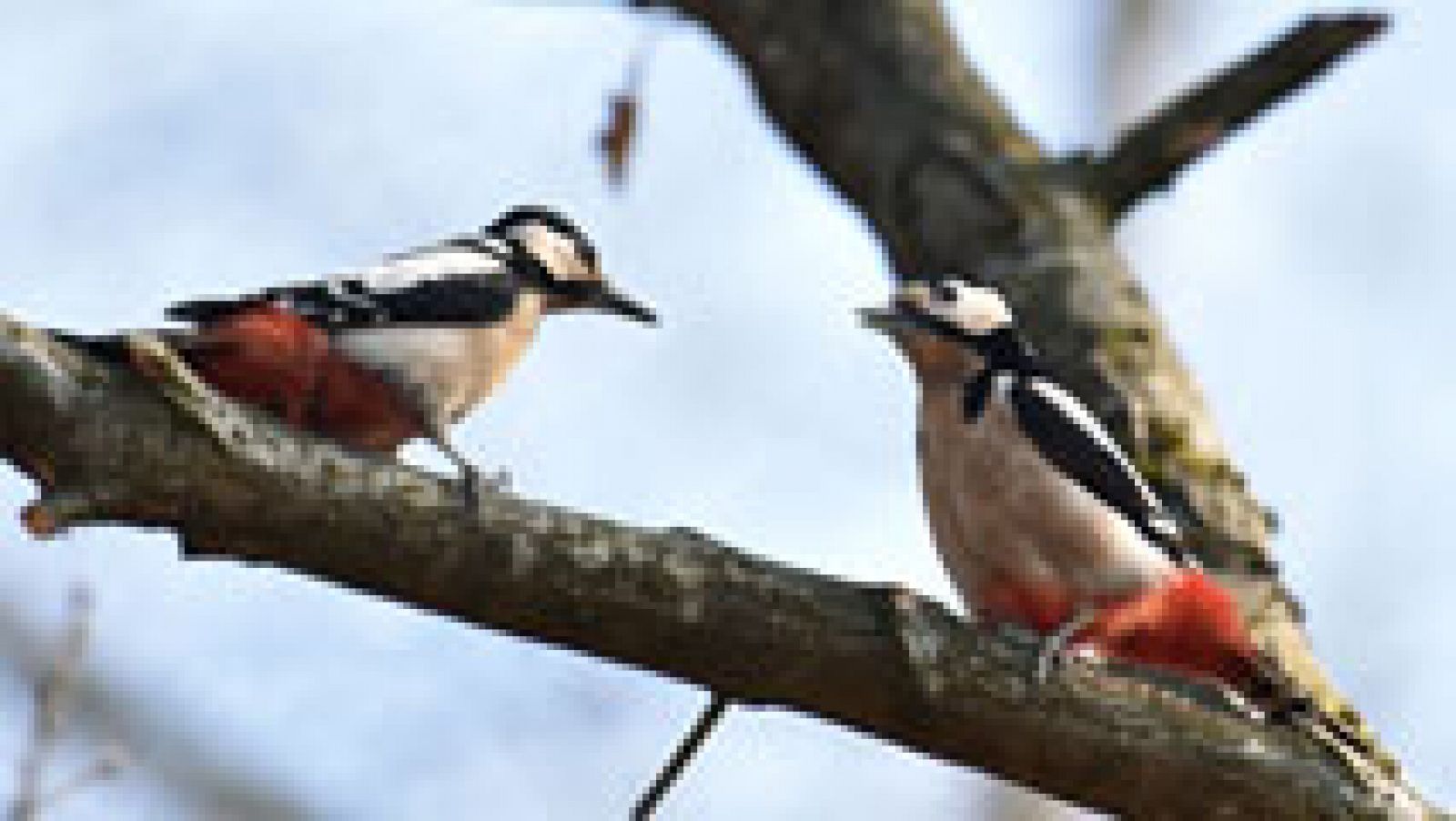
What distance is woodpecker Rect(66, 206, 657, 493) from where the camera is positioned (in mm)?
3570

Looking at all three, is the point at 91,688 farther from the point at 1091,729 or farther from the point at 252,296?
the point at 1091,729

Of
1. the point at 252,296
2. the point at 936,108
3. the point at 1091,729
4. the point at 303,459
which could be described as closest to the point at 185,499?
the point at 303,459

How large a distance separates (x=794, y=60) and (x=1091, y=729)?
297 centimetres

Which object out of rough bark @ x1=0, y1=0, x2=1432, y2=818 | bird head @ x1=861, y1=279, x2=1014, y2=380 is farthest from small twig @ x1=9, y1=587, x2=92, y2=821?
bird head @ x1=861, y1=279, x2=1014, y2=380

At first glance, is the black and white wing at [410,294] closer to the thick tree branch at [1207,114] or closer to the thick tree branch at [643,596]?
the thick tree branch at [643,596]

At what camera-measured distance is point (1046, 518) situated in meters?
4.27

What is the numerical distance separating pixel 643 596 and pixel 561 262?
4.42 ft

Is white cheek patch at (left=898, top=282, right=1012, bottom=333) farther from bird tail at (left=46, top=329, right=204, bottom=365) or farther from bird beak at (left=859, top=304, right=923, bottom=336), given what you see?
bird tail at (left=46, top=329, right=204, bottom=365)

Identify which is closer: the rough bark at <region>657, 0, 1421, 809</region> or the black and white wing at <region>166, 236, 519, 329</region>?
the black and white wing at <region>166, 236, 519, 329</region>

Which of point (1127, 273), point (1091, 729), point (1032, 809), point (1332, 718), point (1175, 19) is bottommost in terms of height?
point (1091, 729)

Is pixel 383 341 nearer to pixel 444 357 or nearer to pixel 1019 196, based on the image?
pixel 444 357

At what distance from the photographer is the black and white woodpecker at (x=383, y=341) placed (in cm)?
357

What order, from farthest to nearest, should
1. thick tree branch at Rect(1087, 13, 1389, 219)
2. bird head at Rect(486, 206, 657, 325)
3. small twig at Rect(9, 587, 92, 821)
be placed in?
thick tree branch at Rect(1087, 13, 1389, 219) < bird head at Rect(486, 206, 657, 325) < small twig at Rect(9, 587, 92, 821)

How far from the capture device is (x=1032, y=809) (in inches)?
207
